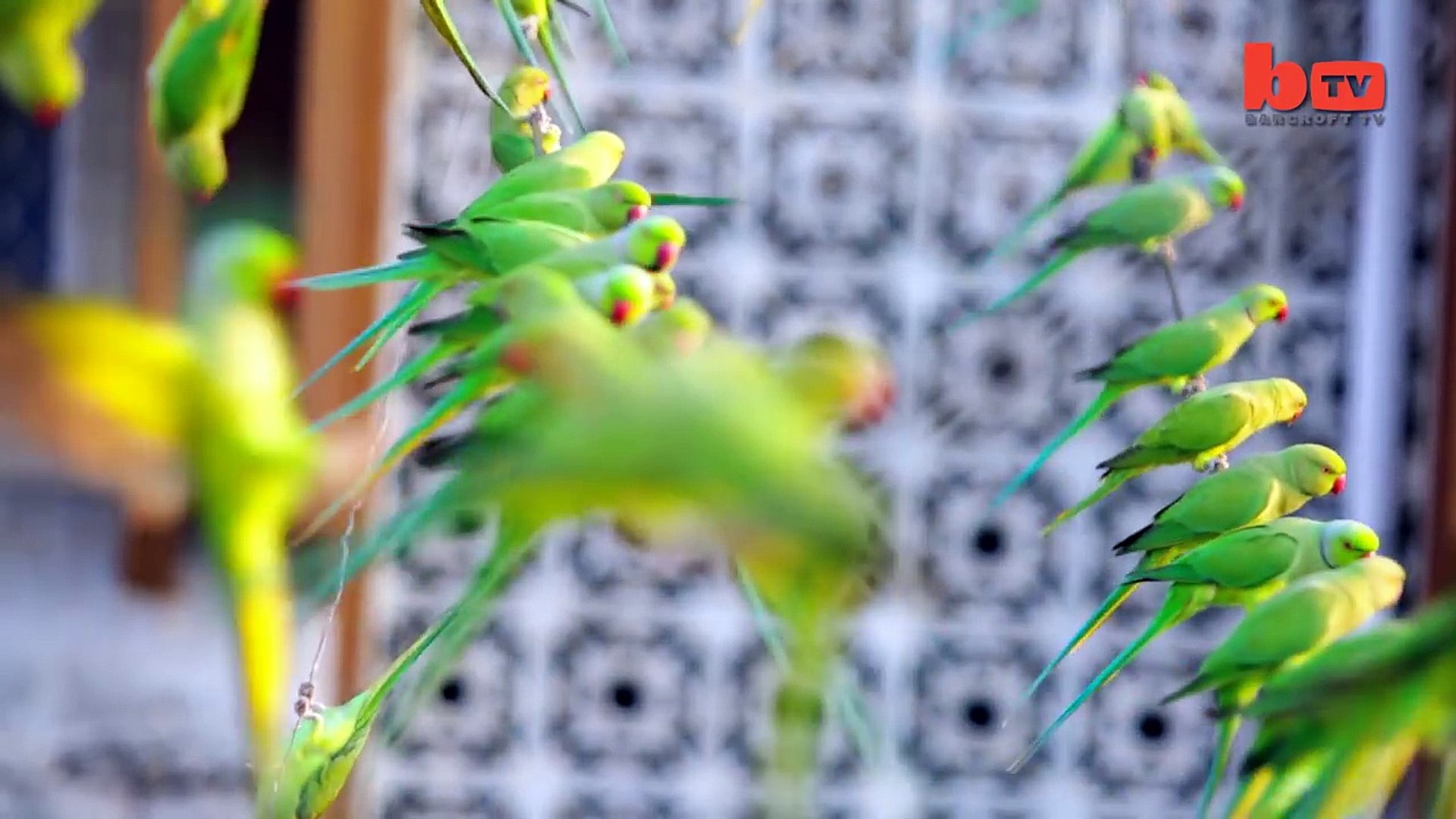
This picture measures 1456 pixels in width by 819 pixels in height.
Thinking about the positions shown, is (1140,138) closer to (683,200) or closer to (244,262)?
(683,200)

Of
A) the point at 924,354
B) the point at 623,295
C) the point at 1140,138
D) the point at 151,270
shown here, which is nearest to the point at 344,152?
the point at 151,270

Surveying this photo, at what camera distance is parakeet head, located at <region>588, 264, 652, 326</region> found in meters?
0.25

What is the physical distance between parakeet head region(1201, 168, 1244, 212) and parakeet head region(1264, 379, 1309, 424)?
7 cm

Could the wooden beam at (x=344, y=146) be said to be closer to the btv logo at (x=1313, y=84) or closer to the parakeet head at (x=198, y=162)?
the btv logo at (x=1313, y=84)

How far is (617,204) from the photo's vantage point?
30 cm

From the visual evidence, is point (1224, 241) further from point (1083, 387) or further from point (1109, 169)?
point (1109, 169)

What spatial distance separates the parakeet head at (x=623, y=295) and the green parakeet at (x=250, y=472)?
58mm

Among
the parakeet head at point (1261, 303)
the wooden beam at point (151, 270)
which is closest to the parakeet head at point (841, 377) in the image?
the parakeet head at point (1261, 303)

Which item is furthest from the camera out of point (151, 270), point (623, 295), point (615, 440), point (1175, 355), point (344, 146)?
point (151, 270)

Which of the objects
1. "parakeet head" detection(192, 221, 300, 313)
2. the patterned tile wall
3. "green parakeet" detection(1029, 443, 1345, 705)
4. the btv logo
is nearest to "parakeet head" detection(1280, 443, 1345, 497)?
"green parakeet" detection(1029, 443, 1345, 705)

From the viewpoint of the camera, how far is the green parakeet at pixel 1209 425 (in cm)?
33

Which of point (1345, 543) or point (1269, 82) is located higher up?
point (1269, 82)

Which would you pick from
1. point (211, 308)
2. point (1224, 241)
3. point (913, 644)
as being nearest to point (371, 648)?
point (913, 644)

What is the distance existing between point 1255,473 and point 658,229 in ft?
0.45
